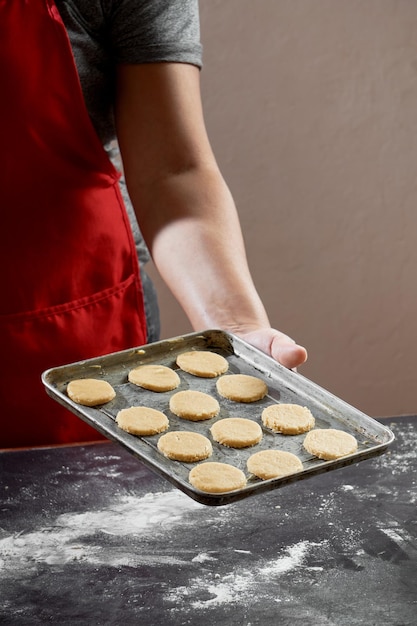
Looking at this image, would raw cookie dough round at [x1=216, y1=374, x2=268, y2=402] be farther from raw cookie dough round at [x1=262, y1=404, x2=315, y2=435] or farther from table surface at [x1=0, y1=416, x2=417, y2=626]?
table surface at [x1=0, y1=416, x2=417, y2=626]

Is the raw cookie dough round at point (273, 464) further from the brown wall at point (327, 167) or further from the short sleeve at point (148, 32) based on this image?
the brown wall at point (327, 167)

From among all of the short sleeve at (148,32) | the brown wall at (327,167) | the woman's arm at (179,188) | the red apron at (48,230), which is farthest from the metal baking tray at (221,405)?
the brown wall at (327,167)

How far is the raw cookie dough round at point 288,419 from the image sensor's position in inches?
48.4

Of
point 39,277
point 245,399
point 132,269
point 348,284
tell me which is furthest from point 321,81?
point 245,399

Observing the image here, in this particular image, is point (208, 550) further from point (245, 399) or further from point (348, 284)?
point (348, 284)

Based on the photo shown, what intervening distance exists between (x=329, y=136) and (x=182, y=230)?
1136mm

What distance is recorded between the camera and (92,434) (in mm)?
1656

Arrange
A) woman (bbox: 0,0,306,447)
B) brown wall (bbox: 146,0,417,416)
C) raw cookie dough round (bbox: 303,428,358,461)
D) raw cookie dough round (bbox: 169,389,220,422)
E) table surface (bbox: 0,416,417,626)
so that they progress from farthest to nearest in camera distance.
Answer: brown wall (bbox: 146,0,417,416) → woman (bbox: 0,0,306,447) → raw cookie dough round (bbox: 169,389,220,422) → raw cookie dough round (bbox: 303,428,358,461) → table surface (bbox: 0,416,417,626)

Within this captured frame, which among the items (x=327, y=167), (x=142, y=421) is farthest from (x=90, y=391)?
(x=327, y=167)

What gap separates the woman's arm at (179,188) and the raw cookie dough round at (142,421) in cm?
28

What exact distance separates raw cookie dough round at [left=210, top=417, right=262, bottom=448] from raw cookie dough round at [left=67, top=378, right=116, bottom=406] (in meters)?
0.15

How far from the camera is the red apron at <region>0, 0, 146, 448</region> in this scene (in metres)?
1.54

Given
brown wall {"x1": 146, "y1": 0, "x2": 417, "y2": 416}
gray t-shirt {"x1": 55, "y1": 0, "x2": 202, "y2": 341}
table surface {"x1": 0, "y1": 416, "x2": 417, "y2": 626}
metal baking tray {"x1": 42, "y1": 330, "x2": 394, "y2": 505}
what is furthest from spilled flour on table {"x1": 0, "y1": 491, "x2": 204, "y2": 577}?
brown wall {"x1": 146, "y1": 0, "x2": 417, "y2": 416}

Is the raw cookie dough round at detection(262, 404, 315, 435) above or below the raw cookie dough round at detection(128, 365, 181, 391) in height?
below
